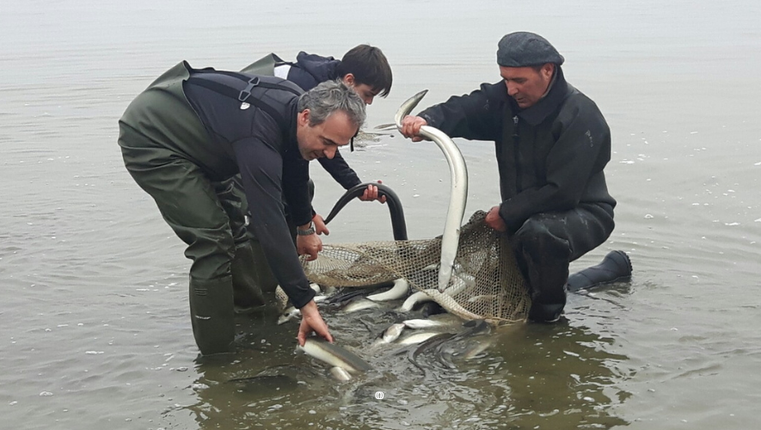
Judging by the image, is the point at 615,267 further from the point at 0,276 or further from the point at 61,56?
the point at 61,56

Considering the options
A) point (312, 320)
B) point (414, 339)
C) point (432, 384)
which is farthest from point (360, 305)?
point (312, 320)

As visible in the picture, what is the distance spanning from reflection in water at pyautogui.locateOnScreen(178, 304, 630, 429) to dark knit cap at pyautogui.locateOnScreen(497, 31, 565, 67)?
169 centimetres

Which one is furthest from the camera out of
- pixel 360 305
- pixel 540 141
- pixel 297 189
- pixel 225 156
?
pixel 360 305

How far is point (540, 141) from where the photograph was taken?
5.20 meters

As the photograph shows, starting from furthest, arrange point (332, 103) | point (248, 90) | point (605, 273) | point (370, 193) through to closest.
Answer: point (605, 273) → point (370, 193) → point (248, 90) → point (332, 103)

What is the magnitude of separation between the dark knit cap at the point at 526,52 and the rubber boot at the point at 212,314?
7.09ft

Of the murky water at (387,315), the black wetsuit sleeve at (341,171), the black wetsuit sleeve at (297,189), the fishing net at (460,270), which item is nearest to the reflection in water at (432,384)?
the murky water at (387,315)

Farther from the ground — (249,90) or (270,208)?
(249,90)

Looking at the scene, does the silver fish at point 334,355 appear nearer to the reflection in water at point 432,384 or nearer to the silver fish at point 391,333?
the reflection in water at point 432,384

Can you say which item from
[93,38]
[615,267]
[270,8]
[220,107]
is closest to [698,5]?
[270,8]

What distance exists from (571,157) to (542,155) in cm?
27

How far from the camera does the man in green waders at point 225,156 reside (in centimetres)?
410

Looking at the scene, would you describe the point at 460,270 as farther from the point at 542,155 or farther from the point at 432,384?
the point at 432,384

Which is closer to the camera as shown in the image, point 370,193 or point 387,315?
point 387,315
